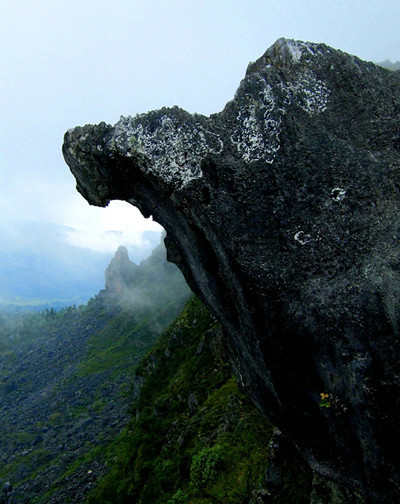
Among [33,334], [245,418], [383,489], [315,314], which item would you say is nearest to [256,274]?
[315,314]

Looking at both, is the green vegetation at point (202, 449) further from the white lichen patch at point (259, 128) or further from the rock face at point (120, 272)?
the rock face at point (120, 272)

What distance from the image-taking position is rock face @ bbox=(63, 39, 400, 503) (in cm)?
605

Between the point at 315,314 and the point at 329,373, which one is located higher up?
the point at 315,314

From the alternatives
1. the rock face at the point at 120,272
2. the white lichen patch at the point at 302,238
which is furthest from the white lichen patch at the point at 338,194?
the rock face at the point at 120,272

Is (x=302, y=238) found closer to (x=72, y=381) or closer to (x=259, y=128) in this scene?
(x=259, y=128)

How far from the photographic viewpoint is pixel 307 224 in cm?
655

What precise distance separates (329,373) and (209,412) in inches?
517

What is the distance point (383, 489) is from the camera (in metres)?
6.36

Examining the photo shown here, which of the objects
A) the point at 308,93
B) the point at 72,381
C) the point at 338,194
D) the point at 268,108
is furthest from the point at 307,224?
the point at 72,381

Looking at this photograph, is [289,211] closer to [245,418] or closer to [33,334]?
[245,418]

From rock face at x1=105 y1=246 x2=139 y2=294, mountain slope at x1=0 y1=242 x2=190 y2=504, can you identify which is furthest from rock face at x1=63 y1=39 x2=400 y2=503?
rock face at x1=105 y1=246 x2=139 y2=294

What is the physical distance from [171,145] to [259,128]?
197 cm

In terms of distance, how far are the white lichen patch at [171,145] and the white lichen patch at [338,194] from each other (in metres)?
2.55

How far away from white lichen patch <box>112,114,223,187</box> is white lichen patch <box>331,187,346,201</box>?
255cm
